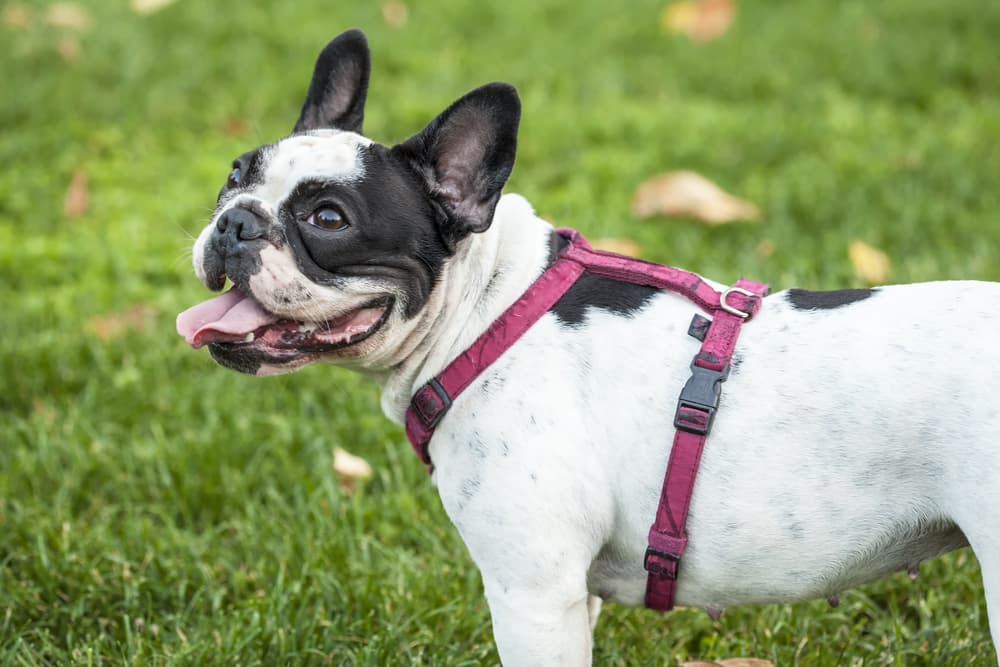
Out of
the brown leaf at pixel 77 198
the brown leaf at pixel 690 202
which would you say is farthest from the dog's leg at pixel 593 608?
the brown leaf at pixel 77 198

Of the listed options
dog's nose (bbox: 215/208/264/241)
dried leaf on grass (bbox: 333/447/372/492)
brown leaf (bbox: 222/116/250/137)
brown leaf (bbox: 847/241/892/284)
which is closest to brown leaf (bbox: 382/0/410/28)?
brown leaf (bbox: 222/116/250/137)

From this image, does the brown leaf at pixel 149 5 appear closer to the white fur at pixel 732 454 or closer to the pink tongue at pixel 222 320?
the pink tongue at pixel 222 320

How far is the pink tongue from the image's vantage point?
2.31 metres

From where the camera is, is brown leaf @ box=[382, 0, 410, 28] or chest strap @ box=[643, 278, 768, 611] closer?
chest strap @ box=[643, 278, 768, 611]

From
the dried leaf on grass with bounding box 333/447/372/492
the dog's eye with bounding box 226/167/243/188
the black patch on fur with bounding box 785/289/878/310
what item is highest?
the dog's eye with bounding box 226/167/243/188

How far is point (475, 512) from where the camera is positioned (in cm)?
230

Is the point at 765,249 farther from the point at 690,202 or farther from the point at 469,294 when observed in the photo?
the point at 469,294

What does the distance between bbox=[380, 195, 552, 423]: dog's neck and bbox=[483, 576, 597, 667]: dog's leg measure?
19.9 inches

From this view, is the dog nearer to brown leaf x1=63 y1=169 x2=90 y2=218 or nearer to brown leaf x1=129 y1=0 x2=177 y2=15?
brown leaf x1=63 y1=169 x2=90 y2=218

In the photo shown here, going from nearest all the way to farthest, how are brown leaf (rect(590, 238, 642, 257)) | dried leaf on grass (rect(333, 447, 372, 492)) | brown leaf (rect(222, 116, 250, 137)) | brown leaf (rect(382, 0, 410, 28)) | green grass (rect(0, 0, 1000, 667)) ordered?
green grass (rect(0, 0, 1000, 667)), dried leaf on grass (rect(333, 447, 372, 492)), brown leaf (rect(590, 238, 642, 257)), brown leaf (rect(222, 116, 250, 137)), brown leaf (rect(382, 0, 410, 28))

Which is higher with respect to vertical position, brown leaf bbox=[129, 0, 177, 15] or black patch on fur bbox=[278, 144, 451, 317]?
brown leaf bbox=[129, 0, 177, 15]

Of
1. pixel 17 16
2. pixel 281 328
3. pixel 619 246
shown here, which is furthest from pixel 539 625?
pixel 17 16

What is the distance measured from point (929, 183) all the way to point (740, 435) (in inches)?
145

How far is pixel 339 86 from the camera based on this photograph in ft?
9.13
